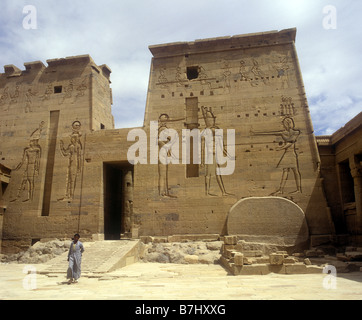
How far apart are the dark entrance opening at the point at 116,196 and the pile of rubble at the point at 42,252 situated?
183 centimetres

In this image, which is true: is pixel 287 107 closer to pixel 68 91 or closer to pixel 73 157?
pixel 73 157

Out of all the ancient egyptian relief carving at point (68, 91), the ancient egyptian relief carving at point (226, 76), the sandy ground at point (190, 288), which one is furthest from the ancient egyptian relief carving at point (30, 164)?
the ancient egyptian relief carving at point (226, 76)

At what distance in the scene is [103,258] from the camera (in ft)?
31.9

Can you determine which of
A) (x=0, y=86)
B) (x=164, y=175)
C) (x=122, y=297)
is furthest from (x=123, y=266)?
(x=0, y=86)

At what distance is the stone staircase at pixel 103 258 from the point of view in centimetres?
874

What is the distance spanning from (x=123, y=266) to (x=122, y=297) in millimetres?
4892

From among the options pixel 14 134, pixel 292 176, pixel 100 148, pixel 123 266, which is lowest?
pixel 123 266

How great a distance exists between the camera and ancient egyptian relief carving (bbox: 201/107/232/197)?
1215cm

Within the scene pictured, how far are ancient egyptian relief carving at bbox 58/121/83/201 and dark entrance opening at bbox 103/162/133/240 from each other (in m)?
1.21

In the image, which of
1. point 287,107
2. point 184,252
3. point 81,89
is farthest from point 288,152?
point 81,89

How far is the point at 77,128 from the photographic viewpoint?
14.1 metres

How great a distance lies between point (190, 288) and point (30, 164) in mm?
10969

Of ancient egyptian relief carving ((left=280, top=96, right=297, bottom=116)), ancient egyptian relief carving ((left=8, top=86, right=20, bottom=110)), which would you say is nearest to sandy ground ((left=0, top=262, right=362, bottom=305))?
ancient egyptian relief carving ((left=280, top=96, right=297, bottom=116))
